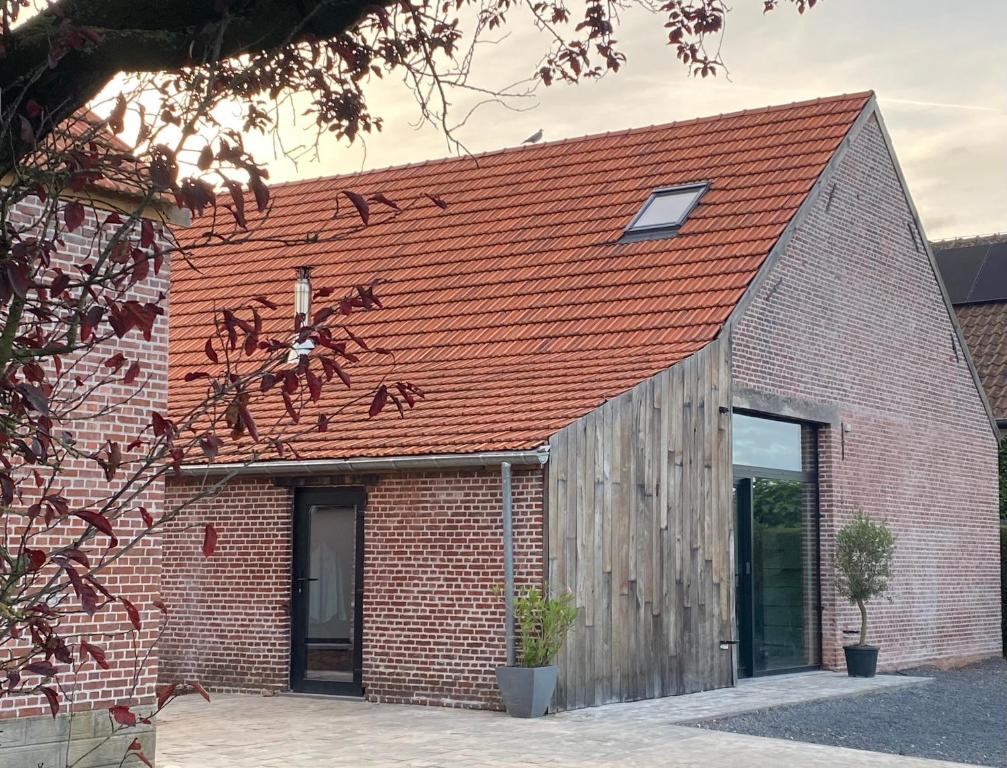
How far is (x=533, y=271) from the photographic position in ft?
57.9

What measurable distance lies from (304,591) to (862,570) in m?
6.82

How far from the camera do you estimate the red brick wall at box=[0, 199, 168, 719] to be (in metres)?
9.52

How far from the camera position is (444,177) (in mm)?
21094

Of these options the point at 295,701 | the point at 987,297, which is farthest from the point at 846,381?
the point at 987,297

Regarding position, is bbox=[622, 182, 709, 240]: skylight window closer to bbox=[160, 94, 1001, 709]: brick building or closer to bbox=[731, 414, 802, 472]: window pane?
bbox=[160, 94, 1001, 709]: brick building

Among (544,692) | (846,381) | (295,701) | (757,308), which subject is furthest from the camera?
(846,381)

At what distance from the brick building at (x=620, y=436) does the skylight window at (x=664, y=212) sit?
0.12ft

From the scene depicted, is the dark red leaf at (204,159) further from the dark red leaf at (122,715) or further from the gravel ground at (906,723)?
the gravel ground at (906,723)

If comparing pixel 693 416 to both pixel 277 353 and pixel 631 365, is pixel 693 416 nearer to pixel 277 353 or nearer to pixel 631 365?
pixel 631 365

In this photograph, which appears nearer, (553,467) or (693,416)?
(553,467)

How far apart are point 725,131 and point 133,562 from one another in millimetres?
11801

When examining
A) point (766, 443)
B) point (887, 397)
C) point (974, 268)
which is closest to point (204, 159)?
point (766, 443)

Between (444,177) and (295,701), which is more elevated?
(444,177)

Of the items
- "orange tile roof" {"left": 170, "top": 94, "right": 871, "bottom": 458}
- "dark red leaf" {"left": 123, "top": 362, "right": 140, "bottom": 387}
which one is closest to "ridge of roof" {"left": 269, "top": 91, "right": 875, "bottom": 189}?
"orange tile roof" {"left": 170, "top": 94, "right": 871, "bottom": 458}
